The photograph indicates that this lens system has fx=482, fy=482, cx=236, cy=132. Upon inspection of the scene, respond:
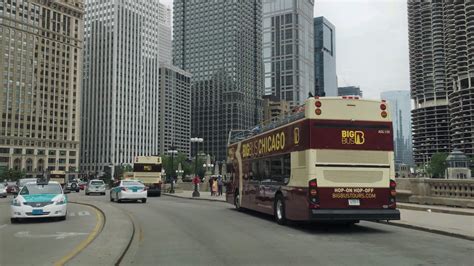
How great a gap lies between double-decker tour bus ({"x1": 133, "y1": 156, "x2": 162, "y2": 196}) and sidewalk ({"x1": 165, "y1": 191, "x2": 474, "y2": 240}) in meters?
23.6

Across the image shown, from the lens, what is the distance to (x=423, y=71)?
163250mm

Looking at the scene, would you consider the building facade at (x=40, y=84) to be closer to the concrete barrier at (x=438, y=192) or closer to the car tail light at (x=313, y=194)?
the concrete barrier at (x=438, y=192)

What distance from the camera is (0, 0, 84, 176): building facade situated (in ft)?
508

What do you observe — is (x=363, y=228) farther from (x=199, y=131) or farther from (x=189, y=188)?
(x=199, y=131)

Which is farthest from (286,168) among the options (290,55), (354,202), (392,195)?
(290,55)

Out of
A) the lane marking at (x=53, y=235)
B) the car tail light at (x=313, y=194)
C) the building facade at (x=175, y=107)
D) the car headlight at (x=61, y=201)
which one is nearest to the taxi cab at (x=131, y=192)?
the car headlight at (x=61, y=201)

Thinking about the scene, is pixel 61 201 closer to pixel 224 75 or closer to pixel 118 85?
pixel 224 75

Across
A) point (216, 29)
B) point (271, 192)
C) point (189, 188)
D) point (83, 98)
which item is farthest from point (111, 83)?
point (271, 192)

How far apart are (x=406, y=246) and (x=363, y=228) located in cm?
401

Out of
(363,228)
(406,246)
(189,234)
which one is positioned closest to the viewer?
(406,246)

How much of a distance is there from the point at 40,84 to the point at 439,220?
165163 millimetres

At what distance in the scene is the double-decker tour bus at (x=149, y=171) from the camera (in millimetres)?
40531

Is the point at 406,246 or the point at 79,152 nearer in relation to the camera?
the point at 406,246

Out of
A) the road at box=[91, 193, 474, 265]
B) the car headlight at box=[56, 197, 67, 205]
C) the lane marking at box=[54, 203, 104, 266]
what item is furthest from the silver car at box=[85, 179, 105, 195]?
the lane marking at box=[54, 203, 104, 266]
